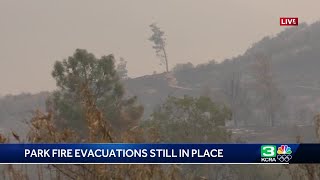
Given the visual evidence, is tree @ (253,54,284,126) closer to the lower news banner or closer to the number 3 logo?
the number 3 logo

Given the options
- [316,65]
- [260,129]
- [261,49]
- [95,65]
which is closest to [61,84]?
[95,65]

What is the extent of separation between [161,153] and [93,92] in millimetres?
30294

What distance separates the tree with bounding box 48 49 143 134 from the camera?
3784cm

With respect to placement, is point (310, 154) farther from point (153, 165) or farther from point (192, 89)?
point (192, 89)

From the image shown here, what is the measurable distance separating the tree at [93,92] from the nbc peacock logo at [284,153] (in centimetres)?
2778

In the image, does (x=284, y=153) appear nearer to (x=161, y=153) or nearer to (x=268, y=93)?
(x=161, y=153)

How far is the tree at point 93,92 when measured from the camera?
37.8 meters

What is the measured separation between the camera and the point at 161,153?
963cm

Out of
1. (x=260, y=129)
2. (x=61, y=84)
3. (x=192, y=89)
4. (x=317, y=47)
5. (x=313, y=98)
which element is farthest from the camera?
(x=317, y=47)

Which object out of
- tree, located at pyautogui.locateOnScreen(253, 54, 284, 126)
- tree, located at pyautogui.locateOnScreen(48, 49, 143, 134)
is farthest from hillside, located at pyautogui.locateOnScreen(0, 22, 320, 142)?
tree, located at pyautogui.locateOnScreen(48, 49, 143, 134)

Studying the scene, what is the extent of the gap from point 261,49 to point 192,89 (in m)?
44.3

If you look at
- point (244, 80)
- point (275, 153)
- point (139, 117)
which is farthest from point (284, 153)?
point (244, 80)

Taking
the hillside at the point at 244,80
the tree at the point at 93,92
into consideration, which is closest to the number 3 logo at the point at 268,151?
the tree at the point at 93,92

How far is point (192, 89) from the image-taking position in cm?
14850
